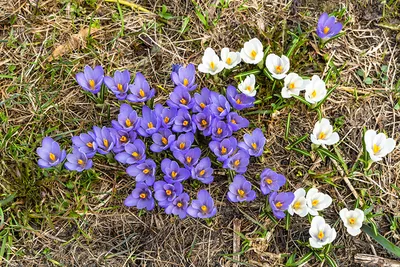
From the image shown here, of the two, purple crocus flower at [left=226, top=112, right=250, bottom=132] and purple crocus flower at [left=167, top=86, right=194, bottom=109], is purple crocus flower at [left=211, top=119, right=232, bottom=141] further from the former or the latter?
purple crocus flower at [left=167, top=86, right=194, bottom=109]

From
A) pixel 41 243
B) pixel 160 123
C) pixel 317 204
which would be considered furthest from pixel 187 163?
pixel 41 243

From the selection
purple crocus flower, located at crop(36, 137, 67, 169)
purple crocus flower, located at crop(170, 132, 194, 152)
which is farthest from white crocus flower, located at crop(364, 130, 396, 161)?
purple crocus flower, located at crop(36, 137, 67, 169)

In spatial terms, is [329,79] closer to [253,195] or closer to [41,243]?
[253,195]

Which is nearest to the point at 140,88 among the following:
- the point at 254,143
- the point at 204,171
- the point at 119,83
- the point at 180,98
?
the point at 119,83

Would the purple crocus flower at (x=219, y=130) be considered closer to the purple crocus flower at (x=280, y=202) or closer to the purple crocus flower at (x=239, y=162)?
the purple crocus flower at (x=239, y=162)

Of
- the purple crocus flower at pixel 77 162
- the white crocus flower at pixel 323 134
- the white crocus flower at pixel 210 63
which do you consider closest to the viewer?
the purple crocus flower at pixel 77 162

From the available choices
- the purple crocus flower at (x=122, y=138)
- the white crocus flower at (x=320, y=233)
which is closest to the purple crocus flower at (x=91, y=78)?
the purple crocus flower at (x=122, y=138)
